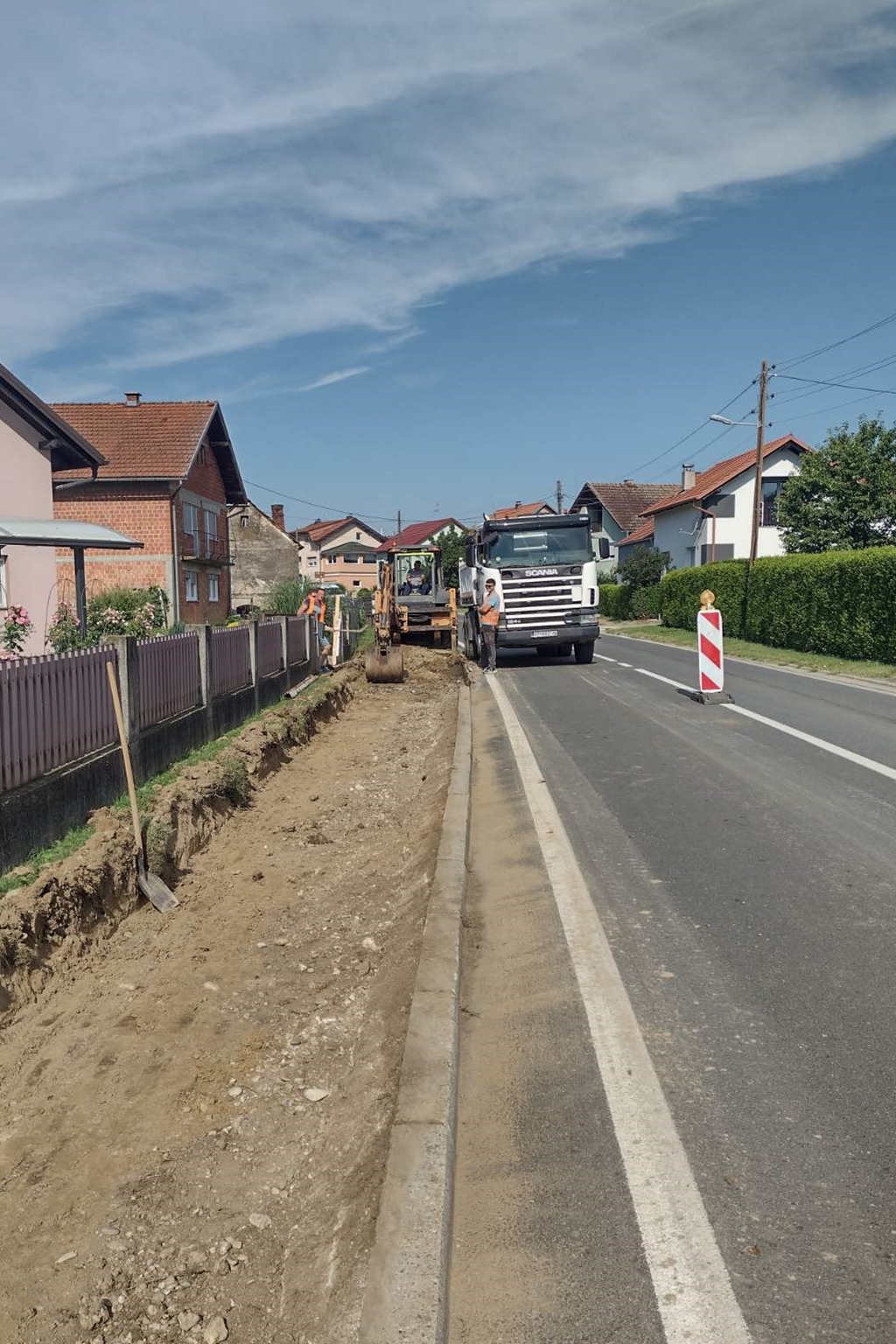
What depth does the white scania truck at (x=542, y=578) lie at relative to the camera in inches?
815

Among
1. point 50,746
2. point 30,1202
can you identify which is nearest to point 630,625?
point 50,746

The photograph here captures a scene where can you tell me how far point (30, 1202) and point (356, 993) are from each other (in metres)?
Answer: 1.87

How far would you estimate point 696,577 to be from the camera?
35.9 meters

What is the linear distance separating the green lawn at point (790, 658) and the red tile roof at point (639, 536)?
24422mm

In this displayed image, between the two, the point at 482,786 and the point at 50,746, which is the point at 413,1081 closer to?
the point at 50,746

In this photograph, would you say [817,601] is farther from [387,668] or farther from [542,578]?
[387,668]

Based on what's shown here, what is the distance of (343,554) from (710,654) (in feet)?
286

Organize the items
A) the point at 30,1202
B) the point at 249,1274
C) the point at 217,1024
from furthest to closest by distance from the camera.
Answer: the point at 217,1024 < the point at 30,1202 < the point at 249,1274

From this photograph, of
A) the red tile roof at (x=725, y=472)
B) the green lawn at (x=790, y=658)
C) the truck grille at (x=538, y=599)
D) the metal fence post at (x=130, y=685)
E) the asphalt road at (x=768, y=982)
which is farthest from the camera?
the red tile roof at (x=725, y=472)

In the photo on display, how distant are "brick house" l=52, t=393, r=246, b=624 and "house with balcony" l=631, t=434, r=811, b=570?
77.4 feet

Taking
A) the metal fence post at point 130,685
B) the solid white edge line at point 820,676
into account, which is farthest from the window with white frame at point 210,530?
the metal fence post at point 130,685

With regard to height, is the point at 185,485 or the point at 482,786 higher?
the point at 185,485

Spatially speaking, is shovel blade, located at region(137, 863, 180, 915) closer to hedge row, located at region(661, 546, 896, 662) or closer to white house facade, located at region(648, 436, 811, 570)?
hedge row, located at region(661, 546, 896, 662)

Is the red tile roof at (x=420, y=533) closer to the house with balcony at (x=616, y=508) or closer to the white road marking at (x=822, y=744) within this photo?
the house with balcony at (x=616, y=508)
